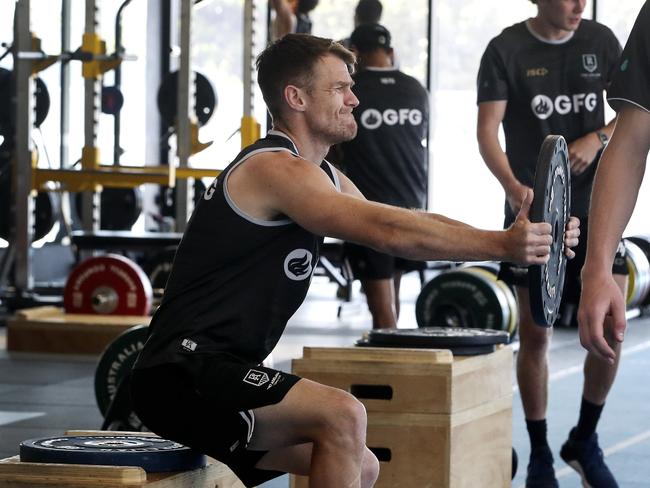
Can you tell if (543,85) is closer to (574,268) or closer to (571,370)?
(574,268)

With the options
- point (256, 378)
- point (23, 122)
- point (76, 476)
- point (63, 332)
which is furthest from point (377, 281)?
point (23, 122)

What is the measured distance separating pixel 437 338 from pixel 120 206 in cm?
675

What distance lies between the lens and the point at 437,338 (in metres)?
2.69

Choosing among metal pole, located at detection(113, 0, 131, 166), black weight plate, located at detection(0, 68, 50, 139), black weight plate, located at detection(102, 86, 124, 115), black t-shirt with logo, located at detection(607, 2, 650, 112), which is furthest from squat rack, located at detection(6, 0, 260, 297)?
black t-shirt with logo, located at detection(607, 2, 650, 112)

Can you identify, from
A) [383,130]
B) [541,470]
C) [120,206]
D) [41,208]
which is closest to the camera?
[541,470]

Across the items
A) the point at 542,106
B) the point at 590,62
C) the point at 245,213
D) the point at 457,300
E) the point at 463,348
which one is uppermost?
the point at 590,62

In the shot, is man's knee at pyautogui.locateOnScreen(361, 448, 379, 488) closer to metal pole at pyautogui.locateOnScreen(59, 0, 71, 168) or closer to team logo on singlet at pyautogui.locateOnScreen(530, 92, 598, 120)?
team logo on singlet at pyautogui.locateOnScreen(530, 92, 598, 120)

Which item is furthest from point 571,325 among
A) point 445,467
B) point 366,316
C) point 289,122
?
point 289,122

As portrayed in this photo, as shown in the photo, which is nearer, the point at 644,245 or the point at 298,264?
the point at 298,264

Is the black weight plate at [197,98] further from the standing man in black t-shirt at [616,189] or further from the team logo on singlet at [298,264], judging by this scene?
the standing man in black t-shirt at [616,189]

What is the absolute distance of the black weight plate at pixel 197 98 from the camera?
8.41 metres

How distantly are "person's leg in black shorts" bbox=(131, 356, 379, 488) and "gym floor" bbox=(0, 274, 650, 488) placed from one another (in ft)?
3.91

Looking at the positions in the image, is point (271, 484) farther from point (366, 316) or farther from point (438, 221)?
point (366, 316)

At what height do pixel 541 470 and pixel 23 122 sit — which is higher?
pixel 23 122
